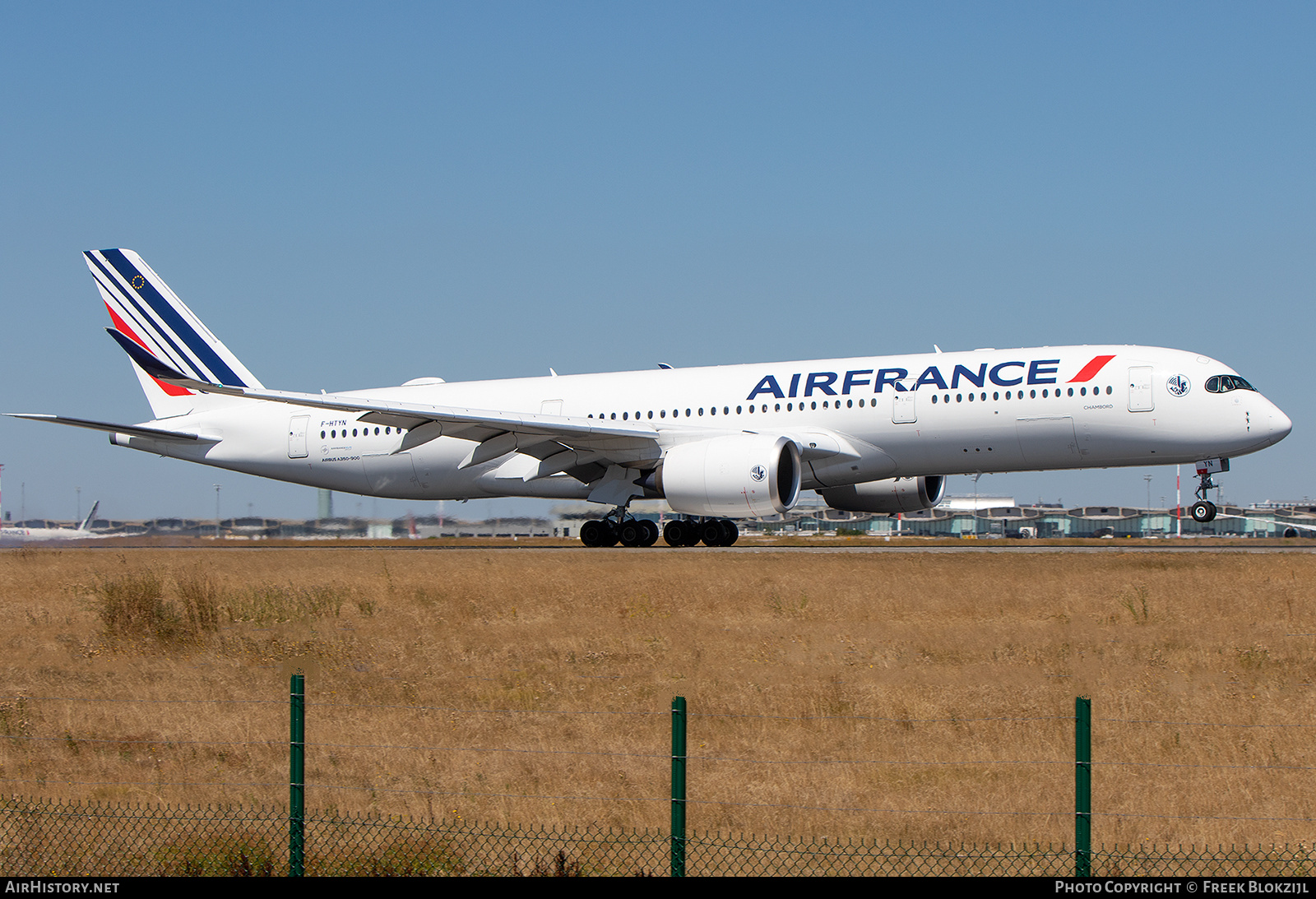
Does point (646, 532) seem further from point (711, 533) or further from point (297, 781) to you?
point (297, 781)

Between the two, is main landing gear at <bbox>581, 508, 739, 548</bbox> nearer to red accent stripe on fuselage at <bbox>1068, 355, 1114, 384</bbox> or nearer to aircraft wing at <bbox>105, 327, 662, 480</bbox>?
aircraft wing at <bbox>105, 327, 662, 480</bbox>

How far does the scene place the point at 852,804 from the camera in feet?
35.4

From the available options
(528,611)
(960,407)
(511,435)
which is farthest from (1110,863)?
(511,435)

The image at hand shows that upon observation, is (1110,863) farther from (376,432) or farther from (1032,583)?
(376,432)

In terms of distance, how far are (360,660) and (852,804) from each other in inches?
330

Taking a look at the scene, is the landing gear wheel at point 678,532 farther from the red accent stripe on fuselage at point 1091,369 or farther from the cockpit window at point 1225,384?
the cockpit window at point 1225,384

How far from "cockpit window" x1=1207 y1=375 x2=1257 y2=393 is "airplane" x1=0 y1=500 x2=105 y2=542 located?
38.8 m

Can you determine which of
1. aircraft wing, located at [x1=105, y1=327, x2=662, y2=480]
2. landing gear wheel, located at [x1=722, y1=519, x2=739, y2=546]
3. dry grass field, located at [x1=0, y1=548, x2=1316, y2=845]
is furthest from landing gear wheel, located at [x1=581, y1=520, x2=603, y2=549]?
dry grass field, located at [x1=0, y1=548, x2=1316, y2=845]

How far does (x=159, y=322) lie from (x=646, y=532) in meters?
16.7

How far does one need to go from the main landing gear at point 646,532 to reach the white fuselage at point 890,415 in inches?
61.0

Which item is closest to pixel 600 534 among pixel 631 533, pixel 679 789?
pixel 631 533

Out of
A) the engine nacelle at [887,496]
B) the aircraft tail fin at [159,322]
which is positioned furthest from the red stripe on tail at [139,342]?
the engine nacelle at [887,496]

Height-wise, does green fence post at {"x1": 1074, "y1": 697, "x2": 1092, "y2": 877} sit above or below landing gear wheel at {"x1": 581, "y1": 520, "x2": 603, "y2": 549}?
below

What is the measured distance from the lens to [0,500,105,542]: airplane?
47.2 metres
